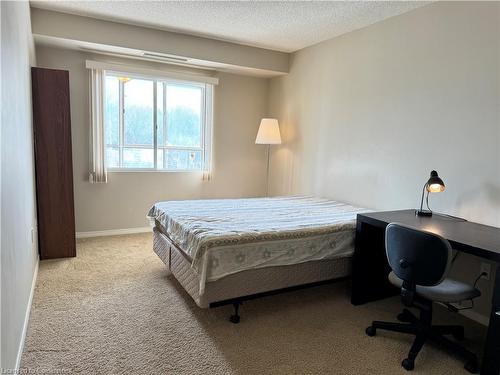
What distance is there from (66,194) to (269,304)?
2257 mm

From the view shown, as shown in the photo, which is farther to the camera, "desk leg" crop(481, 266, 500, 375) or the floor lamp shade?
the floor lamp shade

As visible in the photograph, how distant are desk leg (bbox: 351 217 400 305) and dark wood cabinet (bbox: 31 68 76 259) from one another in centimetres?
275

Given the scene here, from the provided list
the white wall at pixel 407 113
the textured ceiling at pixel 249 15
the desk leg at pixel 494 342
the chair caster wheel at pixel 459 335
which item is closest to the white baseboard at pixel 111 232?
the white wall at pixel 407 113

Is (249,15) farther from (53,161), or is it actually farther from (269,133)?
(53,161)

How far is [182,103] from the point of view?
4602 millimetres

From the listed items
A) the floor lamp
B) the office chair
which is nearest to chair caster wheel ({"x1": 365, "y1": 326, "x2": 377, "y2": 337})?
the office chair

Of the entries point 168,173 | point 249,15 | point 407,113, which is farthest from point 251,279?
point 168,173

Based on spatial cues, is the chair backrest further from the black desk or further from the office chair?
the black desk

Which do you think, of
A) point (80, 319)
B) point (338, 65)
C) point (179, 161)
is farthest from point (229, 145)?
point (80, 319)

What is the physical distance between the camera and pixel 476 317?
248 cm

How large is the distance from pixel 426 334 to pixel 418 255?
57cm

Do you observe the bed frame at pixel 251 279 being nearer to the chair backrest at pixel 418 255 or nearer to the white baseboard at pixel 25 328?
the chair backrest at pixel 418 255

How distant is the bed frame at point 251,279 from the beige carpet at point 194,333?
0.17 meters

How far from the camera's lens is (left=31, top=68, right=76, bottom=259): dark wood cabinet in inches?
124
